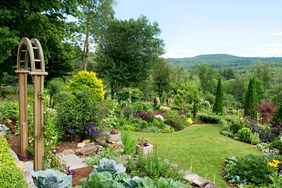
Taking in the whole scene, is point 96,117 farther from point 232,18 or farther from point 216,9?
point 232,18

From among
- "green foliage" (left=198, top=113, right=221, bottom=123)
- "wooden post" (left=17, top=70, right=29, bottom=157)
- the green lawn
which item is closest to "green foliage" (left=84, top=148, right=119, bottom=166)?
the green lawn

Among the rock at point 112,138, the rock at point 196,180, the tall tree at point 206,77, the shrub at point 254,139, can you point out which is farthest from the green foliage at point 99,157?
the tall tree at point 206,77

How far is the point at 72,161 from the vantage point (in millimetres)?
4738

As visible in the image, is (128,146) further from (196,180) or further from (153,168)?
(196,180)

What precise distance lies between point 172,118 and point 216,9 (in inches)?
214

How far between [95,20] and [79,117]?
611 inches

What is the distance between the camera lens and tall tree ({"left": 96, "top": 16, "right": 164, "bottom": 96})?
20.4 m

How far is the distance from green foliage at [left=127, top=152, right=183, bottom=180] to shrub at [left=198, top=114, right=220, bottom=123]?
355 inches

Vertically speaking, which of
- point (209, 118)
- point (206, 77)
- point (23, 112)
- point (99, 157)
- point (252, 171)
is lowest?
point (209, 118)

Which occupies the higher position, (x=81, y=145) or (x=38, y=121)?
(x=38, y=121)

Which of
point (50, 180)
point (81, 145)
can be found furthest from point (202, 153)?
point (50, 180)

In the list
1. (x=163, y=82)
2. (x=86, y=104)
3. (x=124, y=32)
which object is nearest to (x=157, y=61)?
(x=163, y=82)

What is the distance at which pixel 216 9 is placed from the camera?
11648 millimetres

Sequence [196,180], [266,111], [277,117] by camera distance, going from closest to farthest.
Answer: [196,180] → [277,117] → [266,111]
